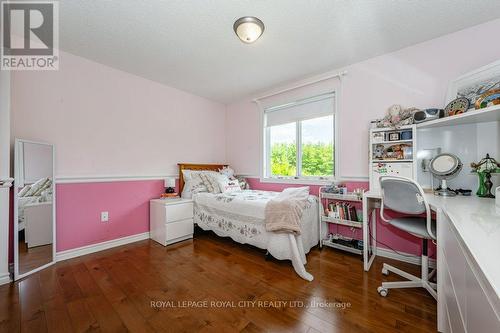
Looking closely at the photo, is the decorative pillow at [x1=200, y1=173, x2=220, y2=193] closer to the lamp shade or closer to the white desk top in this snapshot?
the lamp shade

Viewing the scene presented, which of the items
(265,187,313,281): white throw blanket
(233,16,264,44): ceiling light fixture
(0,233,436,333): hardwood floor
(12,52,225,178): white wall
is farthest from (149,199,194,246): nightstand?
(233,16,264,44): ceiling light fixture

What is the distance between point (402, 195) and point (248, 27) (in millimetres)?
1939

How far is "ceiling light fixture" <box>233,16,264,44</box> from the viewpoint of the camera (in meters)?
1.75

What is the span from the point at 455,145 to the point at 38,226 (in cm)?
432

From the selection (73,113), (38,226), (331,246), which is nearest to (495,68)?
(331,246)

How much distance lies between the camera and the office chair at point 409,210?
1.51m

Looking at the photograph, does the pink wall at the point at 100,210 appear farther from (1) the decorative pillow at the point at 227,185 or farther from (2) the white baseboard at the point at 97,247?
(1) the decorative pillow at the point at 227,185

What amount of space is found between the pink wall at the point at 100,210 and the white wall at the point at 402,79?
290 centimetres

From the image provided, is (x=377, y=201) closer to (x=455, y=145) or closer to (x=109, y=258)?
(x=455, y=145)

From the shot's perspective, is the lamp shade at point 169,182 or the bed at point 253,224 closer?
the bed at point 253,224

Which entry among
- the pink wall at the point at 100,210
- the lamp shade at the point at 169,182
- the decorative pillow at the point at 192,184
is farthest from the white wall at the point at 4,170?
the decorative pillow at the point at 192,184

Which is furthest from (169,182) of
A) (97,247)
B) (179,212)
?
(97,247)

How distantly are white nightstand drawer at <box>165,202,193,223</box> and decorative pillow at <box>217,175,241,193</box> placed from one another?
52cm

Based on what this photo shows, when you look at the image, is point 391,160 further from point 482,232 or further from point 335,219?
point 482,232
